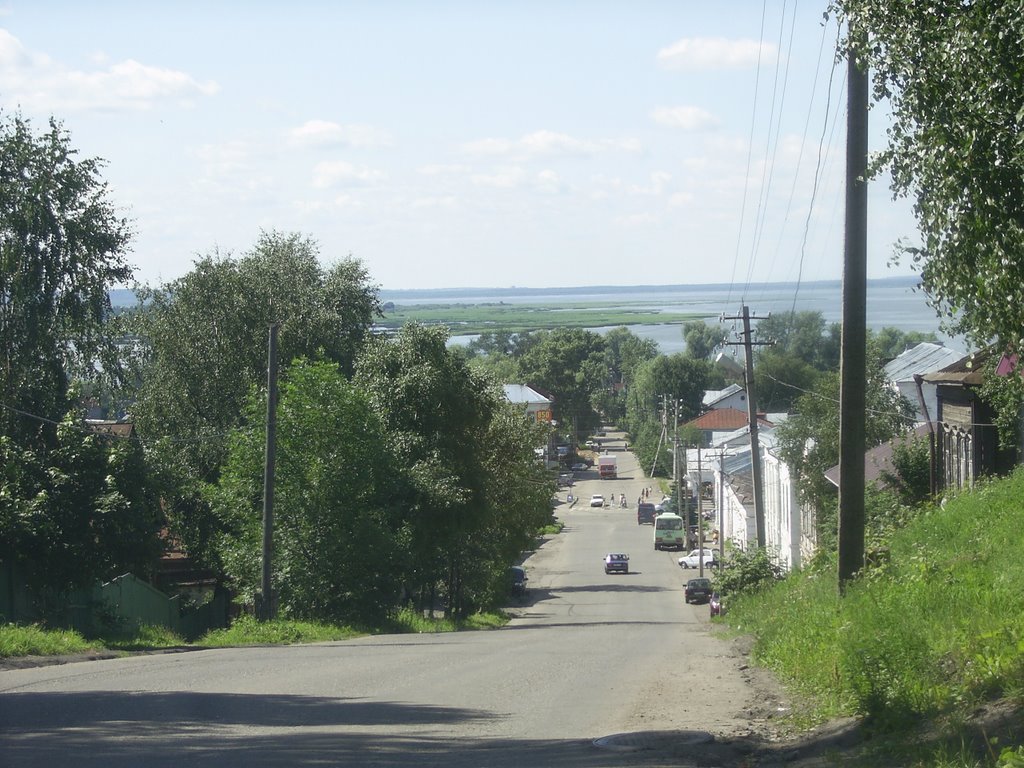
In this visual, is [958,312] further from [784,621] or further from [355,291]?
[355,291]

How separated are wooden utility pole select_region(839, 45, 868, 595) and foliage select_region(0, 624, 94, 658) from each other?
10968 millimetres

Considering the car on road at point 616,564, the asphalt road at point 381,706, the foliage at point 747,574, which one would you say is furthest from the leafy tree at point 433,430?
the car on road at point 616,564

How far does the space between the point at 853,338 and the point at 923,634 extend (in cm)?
498

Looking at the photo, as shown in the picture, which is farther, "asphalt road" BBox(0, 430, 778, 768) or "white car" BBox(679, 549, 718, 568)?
"white car" BBox(679, 549, 718, 568)

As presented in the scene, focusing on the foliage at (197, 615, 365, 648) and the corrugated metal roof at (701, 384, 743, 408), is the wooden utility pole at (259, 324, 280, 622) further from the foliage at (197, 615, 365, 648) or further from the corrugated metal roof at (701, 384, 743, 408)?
the corrugated metal roof at (701, 384, 743, 408)

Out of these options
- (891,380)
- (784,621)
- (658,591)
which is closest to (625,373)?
(658,591)

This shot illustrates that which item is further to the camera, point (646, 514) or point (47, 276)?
point (646, 514)

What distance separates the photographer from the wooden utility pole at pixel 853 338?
13477mm

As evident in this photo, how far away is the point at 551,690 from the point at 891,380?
109 feet

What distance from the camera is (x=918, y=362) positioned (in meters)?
42.6

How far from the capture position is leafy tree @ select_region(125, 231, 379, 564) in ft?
119

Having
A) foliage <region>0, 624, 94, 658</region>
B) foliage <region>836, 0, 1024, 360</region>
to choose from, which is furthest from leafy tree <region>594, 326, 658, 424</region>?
foliage <region>836, 0, 1024, 360</region>

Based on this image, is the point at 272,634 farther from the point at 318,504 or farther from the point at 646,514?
the point at 646,514

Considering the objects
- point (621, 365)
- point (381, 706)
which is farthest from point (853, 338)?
point (621, 365)
